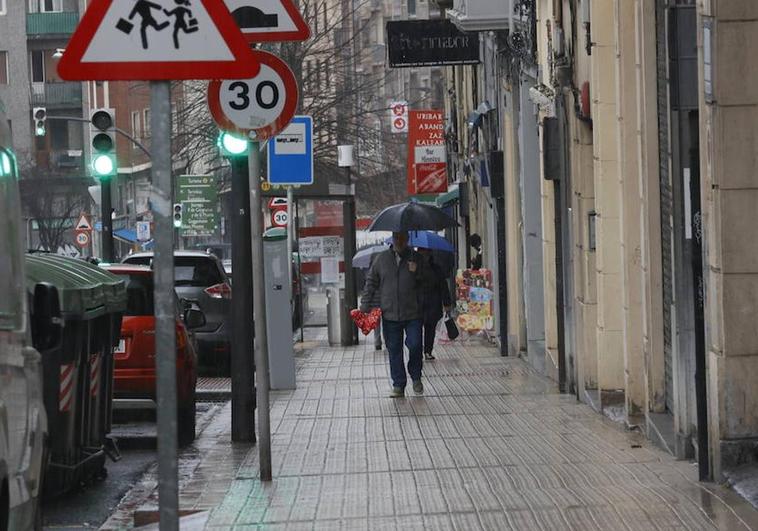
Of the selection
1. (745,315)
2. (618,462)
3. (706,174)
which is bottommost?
(618,462)

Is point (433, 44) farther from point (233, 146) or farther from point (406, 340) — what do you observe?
point (233, 146)

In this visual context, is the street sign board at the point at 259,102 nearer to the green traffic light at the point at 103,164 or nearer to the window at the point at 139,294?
the window at the point at 139,294

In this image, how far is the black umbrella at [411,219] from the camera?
2277 centimetres

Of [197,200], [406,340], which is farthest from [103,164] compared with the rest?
[197,200]

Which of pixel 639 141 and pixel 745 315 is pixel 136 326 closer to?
pixel 639 141

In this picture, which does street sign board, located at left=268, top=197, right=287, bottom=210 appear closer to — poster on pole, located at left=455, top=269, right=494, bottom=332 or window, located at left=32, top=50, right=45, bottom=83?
poster on pole, located at left=455, top=269, right=494, bottom=332

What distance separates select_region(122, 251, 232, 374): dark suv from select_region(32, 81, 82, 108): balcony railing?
56.9m

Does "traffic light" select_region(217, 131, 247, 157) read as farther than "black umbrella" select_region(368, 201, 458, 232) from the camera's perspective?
No

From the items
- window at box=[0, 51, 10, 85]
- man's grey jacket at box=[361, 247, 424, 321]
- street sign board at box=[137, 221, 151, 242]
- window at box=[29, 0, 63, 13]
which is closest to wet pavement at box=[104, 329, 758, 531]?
man's grey jacket at box=[361, 247, 424, 321]

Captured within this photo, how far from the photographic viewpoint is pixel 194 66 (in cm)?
638

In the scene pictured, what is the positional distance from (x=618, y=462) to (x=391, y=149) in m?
47.4

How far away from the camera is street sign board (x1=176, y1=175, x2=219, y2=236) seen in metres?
48.7

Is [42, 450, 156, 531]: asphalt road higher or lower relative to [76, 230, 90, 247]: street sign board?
lower

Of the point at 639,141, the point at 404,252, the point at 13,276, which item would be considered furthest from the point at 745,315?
the point at 404,252
